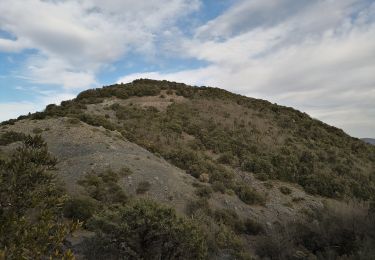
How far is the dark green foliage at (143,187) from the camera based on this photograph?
17.1m

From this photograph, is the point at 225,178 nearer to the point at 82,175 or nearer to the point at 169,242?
the point at 82,175

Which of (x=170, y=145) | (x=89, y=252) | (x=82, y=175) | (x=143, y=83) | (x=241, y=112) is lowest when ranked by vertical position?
(x=89, y=252)

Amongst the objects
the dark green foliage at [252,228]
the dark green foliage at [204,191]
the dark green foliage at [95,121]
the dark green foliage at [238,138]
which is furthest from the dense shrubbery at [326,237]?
the dark green foliage at [95,121]

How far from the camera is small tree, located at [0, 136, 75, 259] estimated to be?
418 cm

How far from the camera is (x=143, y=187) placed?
17359 millimetres

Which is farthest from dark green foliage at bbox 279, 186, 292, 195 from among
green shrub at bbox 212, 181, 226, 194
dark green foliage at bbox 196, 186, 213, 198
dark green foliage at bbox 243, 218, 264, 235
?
dark green foliage at bbox 243, 218, 264, 235

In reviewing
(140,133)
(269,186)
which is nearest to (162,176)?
(269,186)

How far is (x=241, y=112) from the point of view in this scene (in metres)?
37.3

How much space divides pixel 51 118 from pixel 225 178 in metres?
11.6

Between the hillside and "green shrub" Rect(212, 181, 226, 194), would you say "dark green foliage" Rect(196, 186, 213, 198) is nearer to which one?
Result: the hillside

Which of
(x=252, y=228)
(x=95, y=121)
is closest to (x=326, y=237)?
(x=252, y=228)

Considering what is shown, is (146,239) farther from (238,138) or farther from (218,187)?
(238,138)

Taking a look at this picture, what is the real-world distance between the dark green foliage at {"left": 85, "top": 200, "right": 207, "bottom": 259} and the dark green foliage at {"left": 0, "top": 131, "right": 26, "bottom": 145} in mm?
12627

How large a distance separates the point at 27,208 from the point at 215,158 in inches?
873
